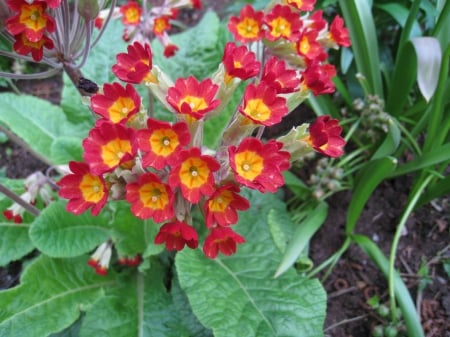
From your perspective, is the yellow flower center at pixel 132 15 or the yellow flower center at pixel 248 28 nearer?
the yellow flower center at pixel 248 28

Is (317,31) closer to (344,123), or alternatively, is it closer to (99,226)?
(344,123)

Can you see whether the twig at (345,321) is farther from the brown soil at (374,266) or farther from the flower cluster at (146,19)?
the flower cluster at (146,19)

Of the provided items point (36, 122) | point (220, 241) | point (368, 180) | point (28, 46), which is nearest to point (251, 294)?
point (220, 241)

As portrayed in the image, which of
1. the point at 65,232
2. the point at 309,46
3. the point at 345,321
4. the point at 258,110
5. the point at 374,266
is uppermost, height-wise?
the point at 309,46

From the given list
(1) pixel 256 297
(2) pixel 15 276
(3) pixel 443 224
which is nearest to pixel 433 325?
(3) pixel 443 224

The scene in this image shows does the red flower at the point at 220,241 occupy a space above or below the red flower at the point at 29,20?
below

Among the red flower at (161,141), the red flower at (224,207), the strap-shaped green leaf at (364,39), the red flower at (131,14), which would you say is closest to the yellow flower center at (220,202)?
the red flower at (224,207)

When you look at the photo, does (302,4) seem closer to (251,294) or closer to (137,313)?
(251,294)
